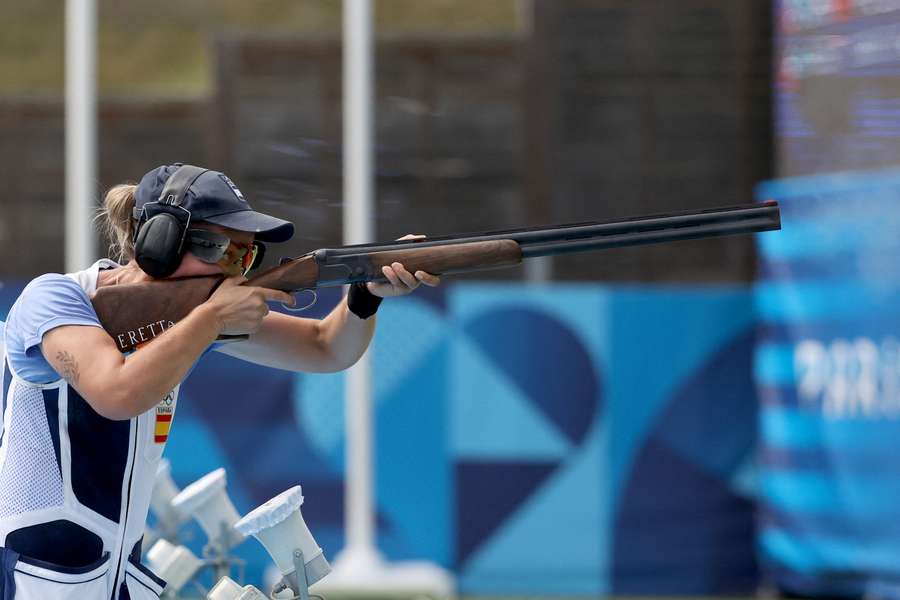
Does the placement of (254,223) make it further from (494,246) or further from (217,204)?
(494,246)

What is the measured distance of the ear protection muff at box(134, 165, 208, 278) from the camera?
11.1ft

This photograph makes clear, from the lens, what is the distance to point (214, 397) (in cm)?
906

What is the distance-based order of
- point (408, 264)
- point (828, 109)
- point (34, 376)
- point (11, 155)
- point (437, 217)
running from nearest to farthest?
1. point (34, 376)
2. point (408, 264)
3. point (828, 109)
4. point (437, 217)
5. point (11, 155)

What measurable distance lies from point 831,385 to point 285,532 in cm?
579

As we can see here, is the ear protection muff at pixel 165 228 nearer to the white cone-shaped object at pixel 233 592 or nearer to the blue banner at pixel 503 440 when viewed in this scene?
the white cone-shaped object at pixel 233 592

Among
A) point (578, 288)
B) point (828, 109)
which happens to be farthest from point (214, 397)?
point (828, 109)

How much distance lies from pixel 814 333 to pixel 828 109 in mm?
1349

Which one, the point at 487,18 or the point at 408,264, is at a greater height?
the point at 487,18

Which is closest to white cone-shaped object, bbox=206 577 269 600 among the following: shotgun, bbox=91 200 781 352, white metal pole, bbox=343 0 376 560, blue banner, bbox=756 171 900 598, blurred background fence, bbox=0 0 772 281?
shotgun, bbox=91 200 781 352

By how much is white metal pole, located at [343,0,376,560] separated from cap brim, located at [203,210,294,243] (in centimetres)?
509

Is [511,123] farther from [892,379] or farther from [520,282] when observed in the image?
[892,379]

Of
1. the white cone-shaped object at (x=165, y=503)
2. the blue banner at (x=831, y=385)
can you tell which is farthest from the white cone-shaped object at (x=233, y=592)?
the blue banner at (x=831, y=385)

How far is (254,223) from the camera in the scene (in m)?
3.44

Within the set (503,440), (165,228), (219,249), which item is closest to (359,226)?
(503,440)
